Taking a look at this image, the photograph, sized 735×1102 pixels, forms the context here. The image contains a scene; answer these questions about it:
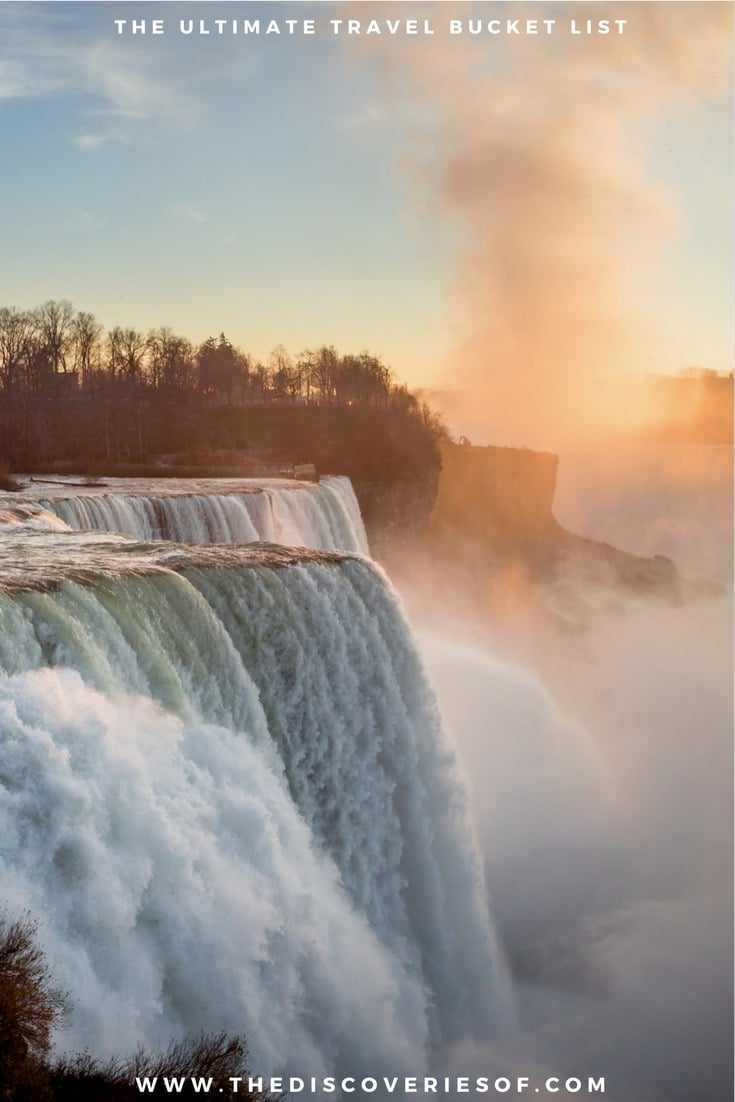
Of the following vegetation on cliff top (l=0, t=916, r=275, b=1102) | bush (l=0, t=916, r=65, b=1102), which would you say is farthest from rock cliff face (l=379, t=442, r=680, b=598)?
bush (l=0, t=916, r=65, b=1102)

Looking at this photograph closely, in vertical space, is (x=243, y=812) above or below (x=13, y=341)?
below

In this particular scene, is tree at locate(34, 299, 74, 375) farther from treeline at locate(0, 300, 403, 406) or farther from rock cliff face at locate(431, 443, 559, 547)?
rock cliff face at locate(431, 443, 559, 547)

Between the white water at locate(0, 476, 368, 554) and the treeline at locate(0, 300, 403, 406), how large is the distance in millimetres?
31826

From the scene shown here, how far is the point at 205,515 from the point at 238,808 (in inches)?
539

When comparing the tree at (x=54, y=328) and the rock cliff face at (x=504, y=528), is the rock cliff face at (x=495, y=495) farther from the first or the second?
the tree at (x=54, y=328)

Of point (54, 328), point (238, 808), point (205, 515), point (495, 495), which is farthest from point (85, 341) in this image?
point (238, 808)

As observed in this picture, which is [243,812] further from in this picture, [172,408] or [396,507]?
[172,408]

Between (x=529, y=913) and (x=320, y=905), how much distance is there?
22.1ft

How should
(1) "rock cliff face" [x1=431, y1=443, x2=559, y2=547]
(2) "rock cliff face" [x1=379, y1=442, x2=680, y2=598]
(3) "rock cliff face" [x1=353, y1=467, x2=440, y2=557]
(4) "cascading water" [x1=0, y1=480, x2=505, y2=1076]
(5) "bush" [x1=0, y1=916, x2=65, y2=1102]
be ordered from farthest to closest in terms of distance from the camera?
(1) "rock cliff face" [x1=431, y1=443, x2=559, y2=547], (2) "rock cliff face" [x1=379, y1=442, x2=680, y2=598], (3) "rock cliff face" [x1=353, y1=467, x2=440, y2=557], (4) "cascading water" [x1=0, y1=480, x2=505, y2=1076], (5) "bush" [x1=0, y1=916, x2=65, y2=1102]

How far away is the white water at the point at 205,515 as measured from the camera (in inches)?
766

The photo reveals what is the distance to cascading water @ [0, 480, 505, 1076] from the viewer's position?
6625 mm

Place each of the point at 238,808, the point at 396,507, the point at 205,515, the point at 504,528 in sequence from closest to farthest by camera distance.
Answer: the point at 238,808 → the point at 205,515 → the point at 396,507 → the point at 504,528

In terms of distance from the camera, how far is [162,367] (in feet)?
212

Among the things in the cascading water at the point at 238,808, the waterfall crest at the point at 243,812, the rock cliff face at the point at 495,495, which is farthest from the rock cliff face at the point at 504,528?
the waterfall crest at the point at 243,812
